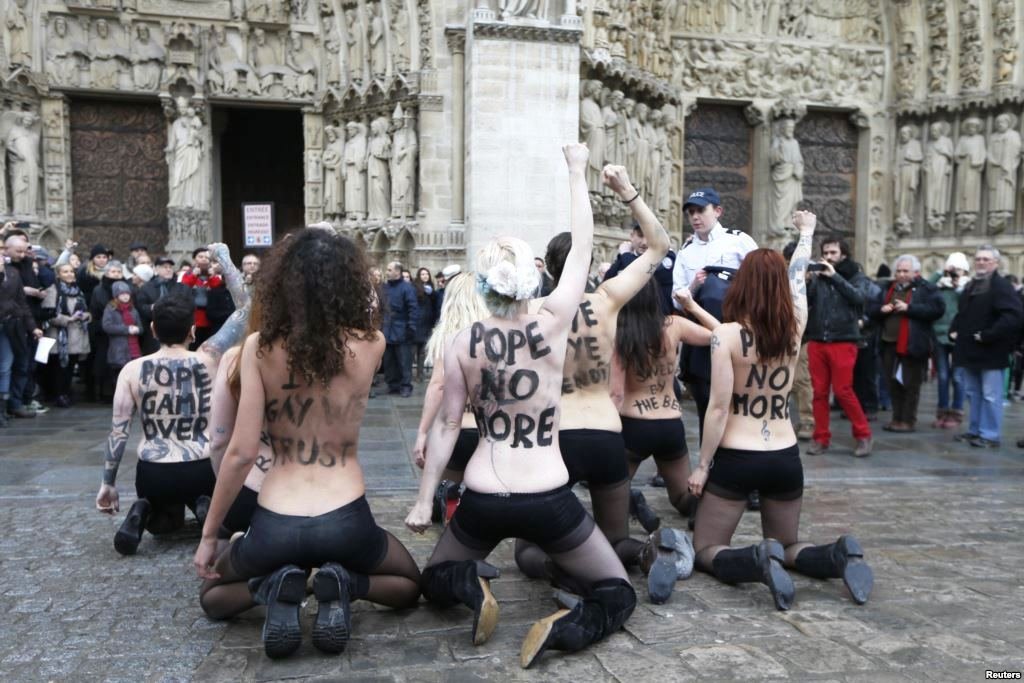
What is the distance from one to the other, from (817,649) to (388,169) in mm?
12300

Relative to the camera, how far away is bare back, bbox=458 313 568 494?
11.6ft

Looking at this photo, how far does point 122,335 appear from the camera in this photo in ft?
34.5

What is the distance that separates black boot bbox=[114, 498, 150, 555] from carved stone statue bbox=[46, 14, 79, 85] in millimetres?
12549

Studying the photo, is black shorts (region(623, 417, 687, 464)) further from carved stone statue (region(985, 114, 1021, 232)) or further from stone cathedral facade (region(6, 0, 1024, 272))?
carved stone statue (region(985, 114, 1021, 232))

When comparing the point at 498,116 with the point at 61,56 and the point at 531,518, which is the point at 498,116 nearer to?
the point at 61,56

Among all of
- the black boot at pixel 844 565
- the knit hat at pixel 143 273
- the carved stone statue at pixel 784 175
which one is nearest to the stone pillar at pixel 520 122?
the knit hat at pixel 143 273

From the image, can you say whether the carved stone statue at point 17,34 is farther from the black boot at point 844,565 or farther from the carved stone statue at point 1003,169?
the carved stone statue at point 1003,169

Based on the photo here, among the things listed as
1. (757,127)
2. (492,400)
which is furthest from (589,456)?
(757,127)

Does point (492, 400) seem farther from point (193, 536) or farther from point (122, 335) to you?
point (122, 335)

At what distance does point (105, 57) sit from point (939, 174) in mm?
15613

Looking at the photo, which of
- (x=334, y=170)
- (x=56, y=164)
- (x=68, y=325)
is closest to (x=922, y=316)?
(x=68, y=325)

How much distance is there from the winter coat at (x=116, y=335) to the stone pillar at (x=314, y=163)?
542cm

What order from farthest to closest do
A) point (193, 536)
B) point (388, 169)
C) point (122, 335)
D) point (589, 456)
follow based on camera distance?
point (388, 169)
point (122, 335)
point (193, 536)
point (589, 456)

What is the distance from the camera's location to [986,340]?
845 centimetres
